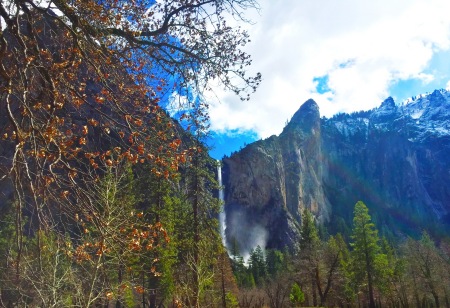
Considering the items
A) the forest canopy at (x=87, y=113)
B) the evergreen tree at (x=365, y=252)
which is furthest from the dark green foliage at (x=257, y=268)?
the forest canopy at (x=87, y=113)

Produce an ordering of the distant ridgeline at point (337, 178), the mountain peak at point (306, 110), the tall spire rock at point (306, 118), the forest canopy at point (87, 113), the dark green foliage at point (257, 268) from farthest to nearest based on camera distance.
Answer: the mountain peak at point (306, 110), the tall spire rock at point (306, 118), the distant ridgeline at point (337, 178), the dark green foliage at point (257, 268), the forest canopy at point (87, 113)

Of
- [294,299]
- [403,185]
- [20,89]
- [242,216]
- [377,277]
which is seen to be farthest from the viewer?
[403,185]

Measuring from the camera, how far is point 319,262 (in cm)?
3247

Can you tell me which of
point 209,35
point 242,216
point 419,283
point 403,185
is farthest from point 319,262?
point 403,185

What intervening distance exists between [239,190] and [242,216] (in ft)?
25.3

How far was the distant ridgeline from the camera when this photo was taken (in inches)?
4350

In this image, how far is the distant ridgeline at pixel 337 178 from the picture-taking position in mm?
110500

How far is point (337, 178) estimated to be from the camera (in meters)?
154

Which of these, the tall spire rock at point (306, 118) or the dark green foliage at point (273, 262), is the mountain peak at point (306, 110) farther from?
the dark green foliage at point (273, 262)

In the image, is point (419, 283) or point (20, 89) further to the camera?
point (419, 283)

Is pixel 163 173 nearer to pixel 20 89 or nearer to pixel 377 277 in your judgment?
pixel 20 89

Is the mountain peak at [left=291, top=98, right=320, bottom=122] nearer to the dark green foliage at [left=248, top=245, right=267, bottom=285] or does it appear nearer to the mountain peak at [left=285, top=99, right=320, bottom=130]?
the mountain peak at [left=285, top=99, right=320, bottom=130]

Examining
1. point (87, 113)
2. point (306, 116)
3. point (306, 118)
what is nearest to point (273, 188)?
point (306, 118)

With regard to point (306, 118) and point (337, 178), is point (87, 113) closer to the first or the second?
point (306, 118)
